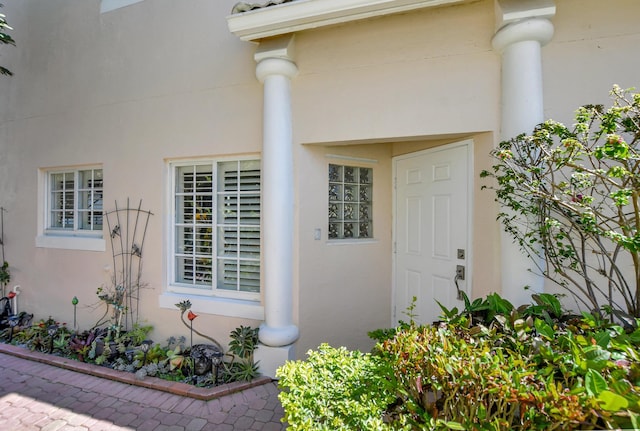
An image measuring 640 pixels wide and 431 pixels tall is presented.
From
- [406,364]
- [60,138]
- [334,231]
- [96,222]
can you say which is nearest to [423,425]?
[406,364]

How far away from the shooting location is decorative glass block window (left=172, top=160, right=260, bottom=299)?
4.95m

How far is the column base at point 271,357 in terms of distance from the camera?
4297 mm

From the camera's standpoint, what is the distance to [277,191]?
4340 millimetres

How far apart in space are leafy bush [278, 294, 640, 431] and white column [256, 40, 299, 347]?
1.62 meters

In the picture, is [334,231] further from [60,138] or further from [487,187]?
[60,138]

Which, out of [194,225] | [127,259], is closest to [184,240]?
[194,225]

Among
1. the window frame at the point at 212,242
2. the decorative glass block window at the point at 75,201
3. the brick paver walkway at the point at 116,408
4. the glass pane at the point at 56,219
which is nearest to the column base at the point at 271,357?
the brick paver walkway at the point at 116,408

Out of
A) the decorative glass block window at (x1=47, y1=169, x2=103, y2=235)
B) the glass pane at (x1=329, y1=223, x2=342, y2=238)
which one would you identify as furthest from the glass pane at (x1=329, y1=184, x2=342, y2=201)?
the decorative glass block window at (x1=47, y1=169, x2=103, y2=235)

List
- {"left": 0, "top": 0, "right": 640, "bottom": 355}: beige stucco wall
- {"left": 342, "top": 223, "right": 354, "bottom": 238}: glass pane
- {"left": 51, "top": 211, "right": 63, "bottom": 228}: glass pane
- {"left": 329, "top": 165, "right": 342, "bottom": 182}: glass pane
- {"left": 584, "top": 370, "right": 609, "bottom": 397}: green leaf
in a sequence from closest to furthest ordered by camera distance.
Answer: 1. {"left": 584, "top": 370, "right": 609, "bottom": 397}: green leaf
2. {"left": 0, "top": 0, "right": 640, "bottom": 355}: beige stucco wall
3. {"left": 329, "top": 165, "right": 342, "bottom": 182}: glass pane
4. {"left": 342, "top": 223, "right": 354, "bottom": 238}: glass pane
5. {"left": 51, "top": 211, "right": 63, "bottom": 228}: glass pane

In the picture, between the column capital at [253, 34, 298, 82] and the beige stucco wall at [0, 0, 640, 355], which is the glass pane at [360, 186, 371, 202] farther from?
the column capital at [253, 34, 298, 82]

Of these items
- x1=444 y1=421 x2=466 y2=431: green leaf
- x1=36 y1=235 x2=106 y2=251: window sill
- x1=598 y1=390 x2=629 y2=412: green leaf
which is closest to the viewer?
x1=598 y1=390 x2=629 y2=412: green leaf

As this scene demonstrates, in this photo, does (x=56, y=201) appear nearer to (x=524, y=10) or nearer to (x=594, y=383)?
(x=524, y=10)

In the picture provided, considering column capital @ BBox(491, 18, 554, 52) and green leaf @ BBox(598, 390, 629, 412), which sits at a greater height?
column capital @ BBox(491, 18, 554, 52)

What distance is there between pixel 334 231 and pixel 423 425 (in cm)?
316
